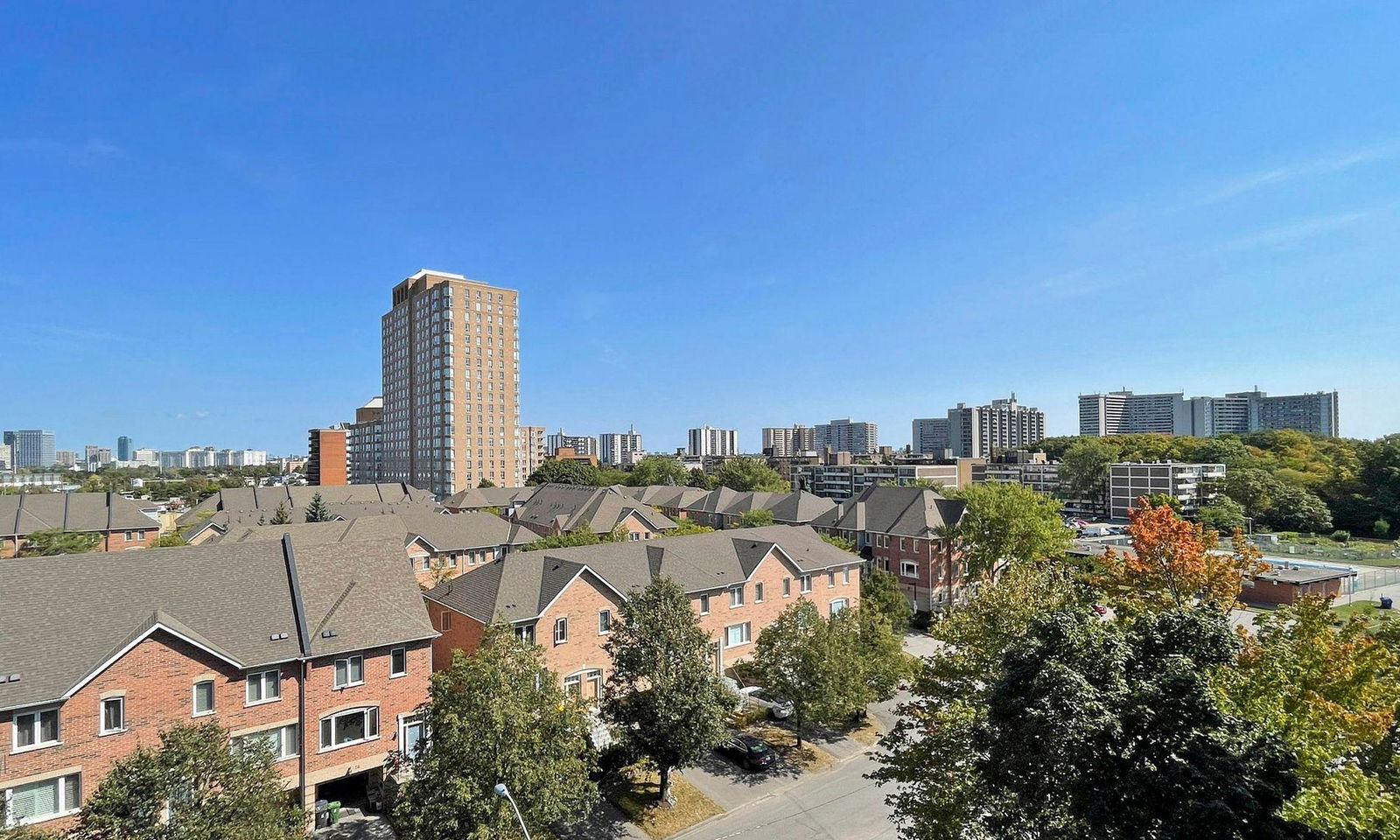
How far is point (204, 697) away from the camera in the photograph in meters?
22.0

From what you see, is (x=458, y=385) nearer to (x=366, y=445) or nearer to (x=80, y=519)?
(x=366, y=445)

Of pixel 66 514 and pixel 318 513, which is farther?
pixel 318 513

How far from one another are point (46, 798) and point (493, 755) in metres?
14.4

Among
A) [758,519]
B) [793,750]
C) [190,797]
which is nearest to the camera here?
[190,797]

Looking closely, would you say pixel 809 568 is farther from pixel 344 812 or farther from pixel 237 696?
pixel 237 696

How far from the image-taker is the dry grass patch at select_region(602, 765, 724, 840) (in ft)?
76.4

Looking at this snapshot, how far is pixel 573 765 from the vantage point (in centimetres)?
1888

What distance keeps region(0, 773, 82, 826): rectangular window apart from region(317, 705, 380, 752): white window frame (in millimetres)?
6459

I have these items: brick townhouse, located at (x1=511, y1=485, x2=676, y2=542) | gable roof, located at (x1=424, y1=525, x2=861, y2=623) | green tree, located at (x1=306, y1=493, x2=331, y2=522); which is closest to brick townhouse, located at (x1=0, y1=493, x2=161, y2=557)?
green tree, located at (x1=306, y1=493, x2=331, y2=522)

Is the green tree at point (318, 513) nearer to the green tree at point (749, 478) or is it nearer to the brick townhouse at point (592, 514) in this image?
the brick townhouse at point (592, 514)

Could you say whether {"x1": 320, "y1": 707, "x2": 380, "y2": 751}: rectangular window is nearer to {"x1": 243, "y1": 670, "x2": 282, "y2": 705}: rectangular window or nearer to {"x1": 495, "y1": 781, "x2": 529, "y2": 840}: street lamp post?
{"x1": 243, "y1": 670, "x2": 282, "y2": 705}: rectangular window

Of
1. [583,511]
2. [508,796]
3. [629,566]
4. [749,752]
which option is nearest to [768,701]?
[749,752]

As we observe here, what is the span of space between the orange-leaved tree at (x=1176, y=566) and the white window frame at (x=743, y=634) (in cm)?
1930

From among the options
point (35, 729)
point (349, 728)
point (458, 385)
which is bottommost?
point (349, 728)
